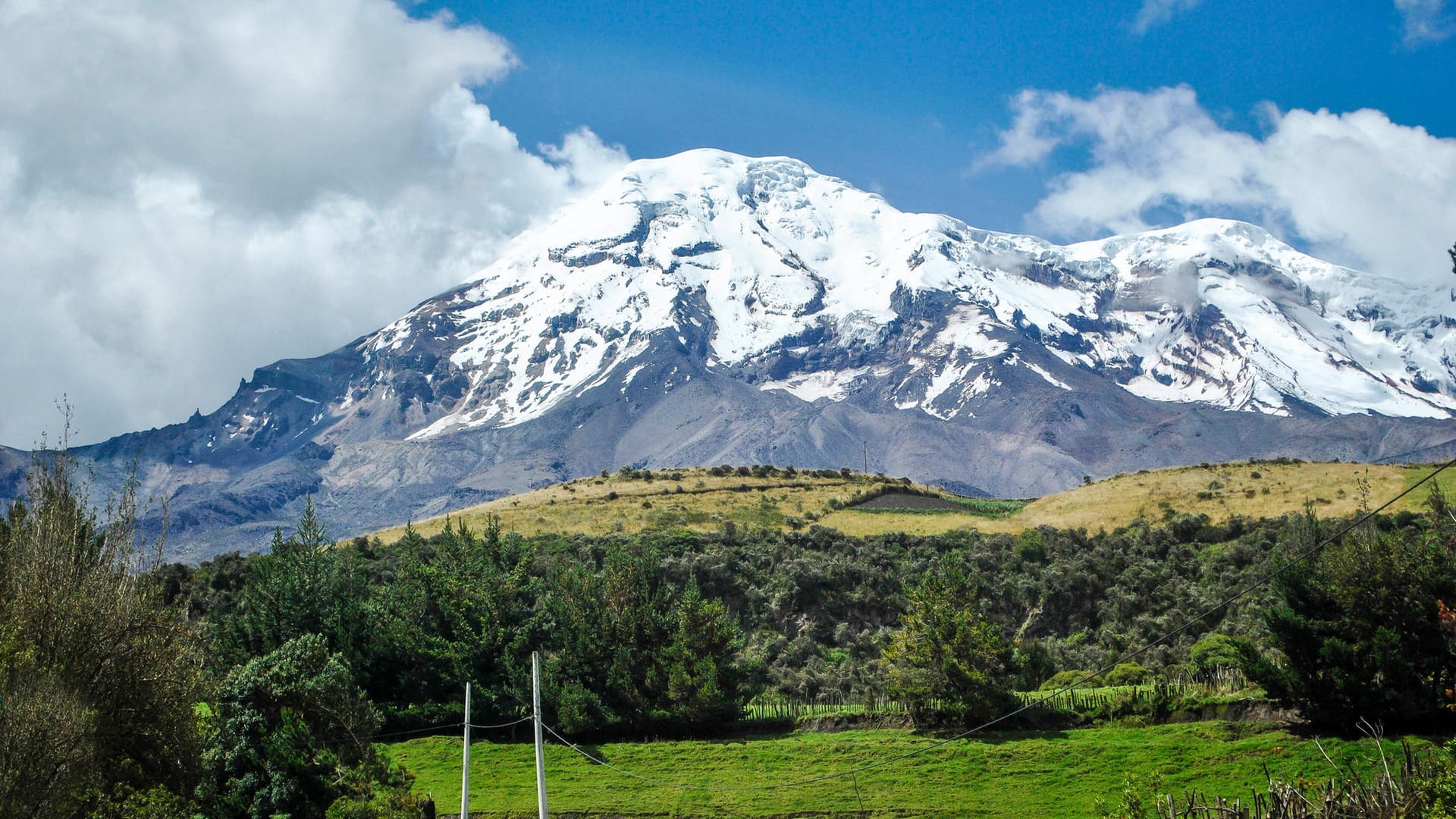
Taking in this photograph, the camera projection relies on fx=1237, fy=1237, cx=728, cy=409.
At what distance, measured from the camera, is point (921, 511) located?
4338 inches

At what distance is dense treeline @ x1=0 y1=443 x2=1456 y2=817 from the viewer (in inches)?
1200

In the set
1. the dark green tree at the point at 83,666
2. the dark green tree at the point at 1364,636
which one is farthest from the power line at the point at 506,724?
the dark green tree at the point at 1364,636

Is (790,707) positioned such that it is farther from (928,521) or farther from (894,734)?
(928,521)

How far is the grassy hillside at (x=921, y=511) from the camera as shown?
88.1 metres

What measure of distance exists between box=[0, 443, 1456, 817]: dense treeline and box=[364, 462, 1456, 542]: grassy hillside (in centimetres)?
961

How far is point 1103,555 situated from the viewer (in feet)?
256

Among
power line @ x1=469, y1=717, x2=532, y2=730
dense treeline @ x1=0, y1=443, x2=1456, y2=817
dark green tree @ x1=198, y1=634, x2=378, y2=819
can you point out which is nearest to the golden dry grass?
dense treeline @ x1=0, y1=443, x2=1456, y2=817

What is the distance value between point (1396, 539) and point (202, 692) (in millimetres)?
37924

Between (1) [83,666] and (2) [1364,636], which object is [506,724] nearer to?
(1) [83,666]

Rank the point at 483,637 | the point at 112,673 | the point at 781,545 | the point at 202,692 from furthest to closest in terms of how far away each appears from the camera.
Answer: the point at 781,545
the point at 483,637
the point at 202,692
the point at 112,673

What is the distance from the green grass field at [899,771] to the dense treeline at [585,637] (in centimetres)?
197

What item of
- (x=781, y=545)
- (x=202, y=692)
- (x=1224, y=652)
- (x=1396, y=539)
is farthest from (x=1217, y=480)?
(x=202, y=692)

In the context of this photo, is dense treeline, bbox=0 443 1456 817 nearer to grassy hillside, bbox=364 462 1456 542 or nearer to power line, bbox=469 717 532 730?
power line, bbox=469 717 532 730

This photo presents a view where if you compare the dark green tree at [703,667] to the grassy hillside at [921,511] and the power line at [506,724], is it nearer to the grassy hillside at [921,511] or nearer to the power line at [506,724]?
the power line at [506,724]
